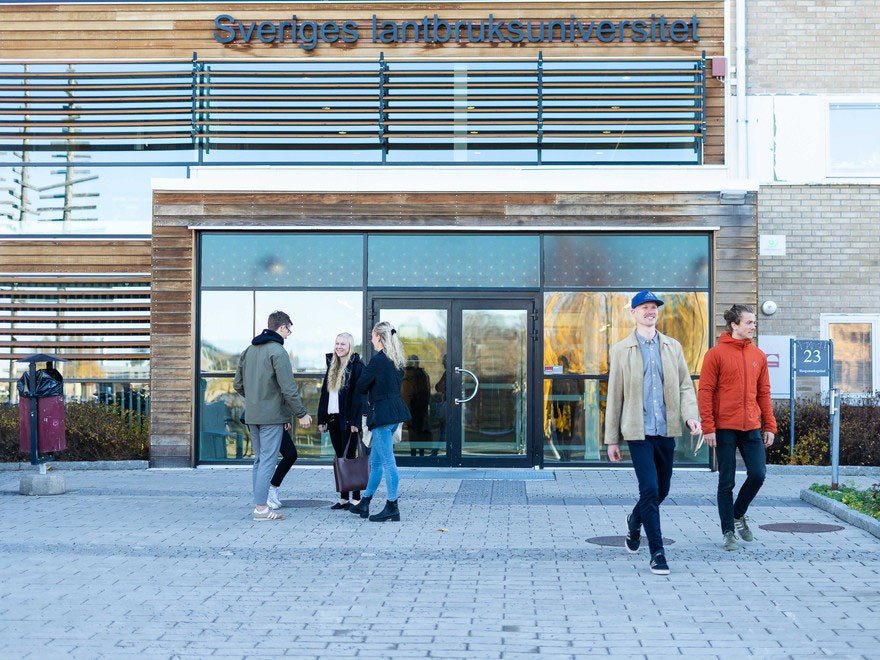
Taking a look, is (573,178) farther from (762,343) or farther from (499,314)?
(762,343)

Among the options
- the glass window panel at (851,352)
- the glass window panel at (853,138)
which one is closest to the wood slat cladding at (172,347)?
the glass window panel at (851,352)

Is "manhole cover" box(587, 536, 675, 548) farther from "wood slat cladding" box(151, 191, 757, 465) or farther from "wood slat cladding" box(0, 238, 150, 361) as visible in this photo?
"wood slat cladding" box(0, 238, 150, 361)

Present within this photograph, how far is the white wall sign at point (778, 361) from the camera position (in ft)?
50.4

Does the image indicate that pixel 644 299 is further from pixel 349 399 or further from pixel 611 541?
pixel 349 399

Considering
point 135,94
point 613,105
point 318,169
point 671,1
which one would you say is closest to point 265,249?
point 318,169

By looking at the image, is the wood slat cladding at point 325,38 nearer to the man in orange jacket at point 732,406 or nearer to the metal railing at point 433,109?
the metal railing at point 433,109

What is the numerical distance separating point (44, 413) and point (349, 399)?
4.26 metres

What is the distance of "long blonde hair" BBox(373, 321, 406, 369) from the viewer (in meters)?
10.2

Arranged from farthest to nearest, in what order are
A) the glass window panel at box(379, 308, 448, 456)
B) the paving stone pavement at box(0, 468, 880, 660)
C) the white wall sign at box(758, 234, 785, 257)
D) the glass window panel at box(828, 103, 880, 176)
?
the glass window panel at box(828, 103, 880, 176) < the white wall sign at box(758, 234, 785, 257) < the glass window panel at box(379, 308, 448, 456) < the paving stone pavement at box(0, 468, 880, 660)

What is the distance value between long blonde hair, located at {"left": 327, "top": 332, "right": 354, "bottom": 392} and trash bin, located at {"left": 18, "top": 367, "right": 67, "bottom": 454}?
3.81 m

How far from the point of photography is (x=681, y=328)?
14969mm

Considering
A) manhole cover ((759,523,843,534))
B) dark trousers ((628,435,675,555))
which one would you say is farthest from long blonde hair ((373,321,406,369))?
manhole cover ((759,523,843,534))

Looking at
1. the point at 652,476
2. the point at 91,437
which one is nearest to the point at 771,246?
the point at 652,476

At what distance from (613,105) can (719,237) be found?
2.34m
